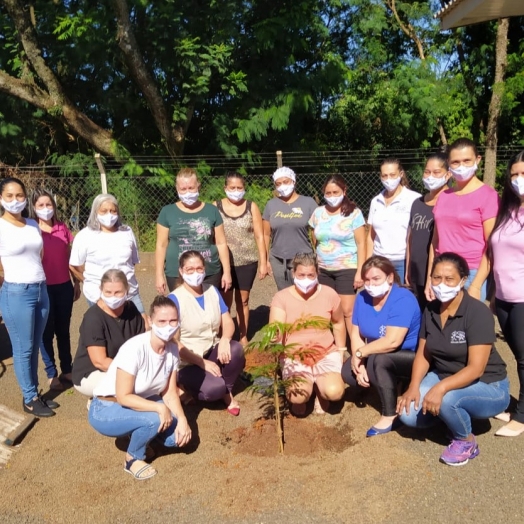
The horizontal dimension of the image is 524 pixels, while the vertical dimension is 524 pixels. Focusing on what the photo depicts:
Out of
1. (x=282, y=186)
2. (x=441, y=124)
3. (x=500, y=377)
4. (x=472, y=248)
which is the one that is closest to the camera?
(x=500, y=377)

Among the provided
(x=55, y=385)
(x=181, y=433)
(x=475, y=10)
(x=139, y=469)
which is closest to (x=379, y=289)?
(x=181, y=433)

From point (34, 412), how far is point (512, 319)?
3.70m

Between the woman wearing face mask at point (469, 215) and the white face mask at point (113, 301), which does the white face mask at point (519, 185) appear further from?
the white face mask at point (113, 301)

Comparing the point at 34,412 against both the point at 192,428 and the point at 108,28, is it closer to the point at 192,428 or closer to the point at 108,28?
the point at 192,428

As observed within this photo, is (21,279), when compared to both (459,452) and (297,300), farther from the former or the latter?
(459,452)

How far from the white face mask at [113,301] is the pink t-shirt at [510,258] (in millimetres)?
2560

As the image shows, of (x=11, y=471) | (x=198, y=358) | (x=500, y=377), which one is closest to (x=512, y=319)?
(x=500, y=377)

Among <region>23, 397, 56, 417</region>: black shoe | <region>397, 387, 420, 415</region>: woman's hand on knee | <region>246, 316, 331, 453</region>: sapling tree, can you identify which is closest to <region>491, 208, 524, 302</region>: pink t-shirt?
<region>397, 387, 420, 415</region>: woman's hand on knee

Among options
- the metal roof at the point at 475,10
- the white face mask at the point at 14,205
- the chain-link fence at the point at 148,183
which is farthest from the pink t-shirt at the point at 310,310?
the chain-link fence at the point at 148,183

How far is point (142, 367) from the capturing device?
12.0ft

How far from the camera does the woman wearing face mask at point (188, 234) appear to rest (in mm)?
5035

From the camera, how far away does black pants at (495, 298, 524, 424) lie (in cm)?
373

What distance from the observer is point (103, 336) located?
3967mm

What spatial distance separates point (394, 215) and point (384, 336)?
1.20 meters
